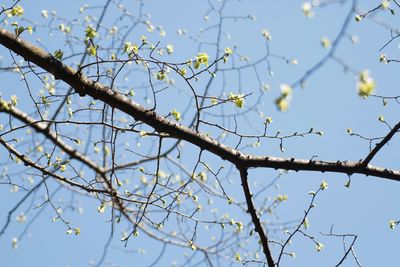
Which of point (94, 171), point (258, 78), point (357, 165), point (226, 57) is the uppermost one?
point (258, 78)

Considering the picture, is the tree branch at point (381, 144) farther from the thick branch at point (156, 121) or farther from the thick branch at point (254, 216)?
the thick branch at point (254, 216)

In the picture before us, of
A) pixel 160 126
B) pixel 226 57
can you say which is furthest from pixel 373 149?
pixel 160 126

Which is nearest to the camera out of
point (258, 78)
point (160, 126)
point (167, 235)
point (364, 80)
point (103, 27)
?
point (364, 80)

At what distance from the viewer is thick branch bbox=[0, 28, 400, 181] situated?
258 centimetres

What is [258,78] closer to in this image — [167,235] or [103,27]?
[103,27]

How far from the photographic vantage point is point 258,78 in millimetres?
4301

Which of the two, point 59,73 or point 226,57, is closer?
point 59,73

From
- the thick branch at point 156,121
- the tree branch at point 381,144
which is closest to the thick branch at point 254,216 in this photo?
the thick branch at point 156,121

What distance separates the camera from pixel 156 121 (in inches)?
108

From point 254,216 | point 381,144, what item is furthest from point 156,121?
point 381,144

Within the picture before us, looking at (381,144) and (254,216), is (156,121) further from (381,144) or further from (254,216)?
(381,144)

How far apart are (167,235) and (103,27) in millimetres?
2367

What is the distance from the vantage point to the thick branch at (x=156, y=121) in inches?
102

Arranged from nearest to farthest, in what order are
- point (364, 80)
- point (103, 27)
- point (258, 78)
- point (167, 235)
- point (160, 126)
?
point (364, 80) → point (160, 126) → point (258, 78) → point (103, 27) → point (167, 235)
